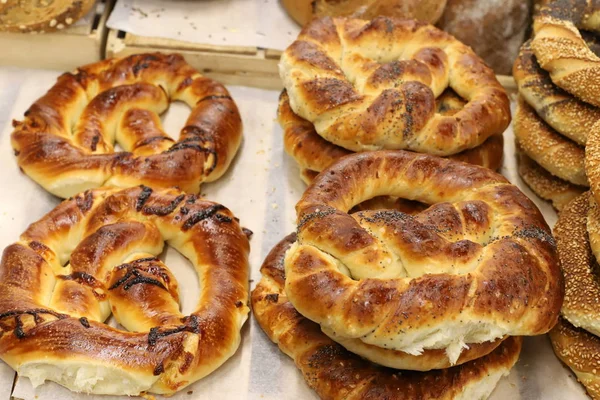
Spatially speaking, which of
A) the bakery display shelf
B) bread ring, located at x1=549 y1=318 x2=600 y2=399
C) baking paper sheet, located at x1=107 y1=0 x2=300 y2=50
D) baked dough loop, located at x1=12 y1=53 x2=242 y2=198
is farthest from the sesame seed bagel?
baking paper sheet, located at x1=107 y1=0 x2=300 y2=50

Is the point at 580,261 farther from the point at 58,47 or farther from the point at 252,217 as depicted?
the point at 58,47

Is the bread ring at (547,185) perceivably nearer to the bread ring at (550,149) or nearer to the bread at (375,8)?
the bread ring at (550,149)

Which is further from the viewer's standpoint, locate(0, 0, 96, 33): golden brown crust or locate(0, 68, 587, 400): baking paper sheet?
locate(0, 0, 96, 33): golden brown crust

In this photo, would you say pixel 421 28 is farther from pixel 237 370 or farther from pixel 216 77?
pixel 237 370

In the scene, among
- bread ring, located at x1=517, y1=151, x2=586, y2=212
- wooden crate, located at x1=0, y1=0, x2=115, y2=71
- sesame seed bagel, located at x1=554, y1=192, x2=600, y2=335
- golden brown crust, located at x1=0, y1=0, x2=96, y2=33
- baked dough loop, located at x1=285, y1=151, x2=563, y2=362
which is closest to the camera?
baked dough loop, located at x1=285, y1=151, x2=563, y2=362

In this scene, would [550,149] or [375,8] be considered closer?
[550,149]

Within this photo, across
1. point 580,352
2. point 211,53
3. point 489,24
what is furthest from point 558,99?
point 211,53

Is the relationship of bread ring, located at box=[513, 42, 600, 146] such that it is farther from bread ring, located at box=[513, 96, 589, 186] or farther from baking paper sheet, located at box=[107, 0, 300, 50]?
baking paper sheet, located at box=[107, 0, 300, 50]
